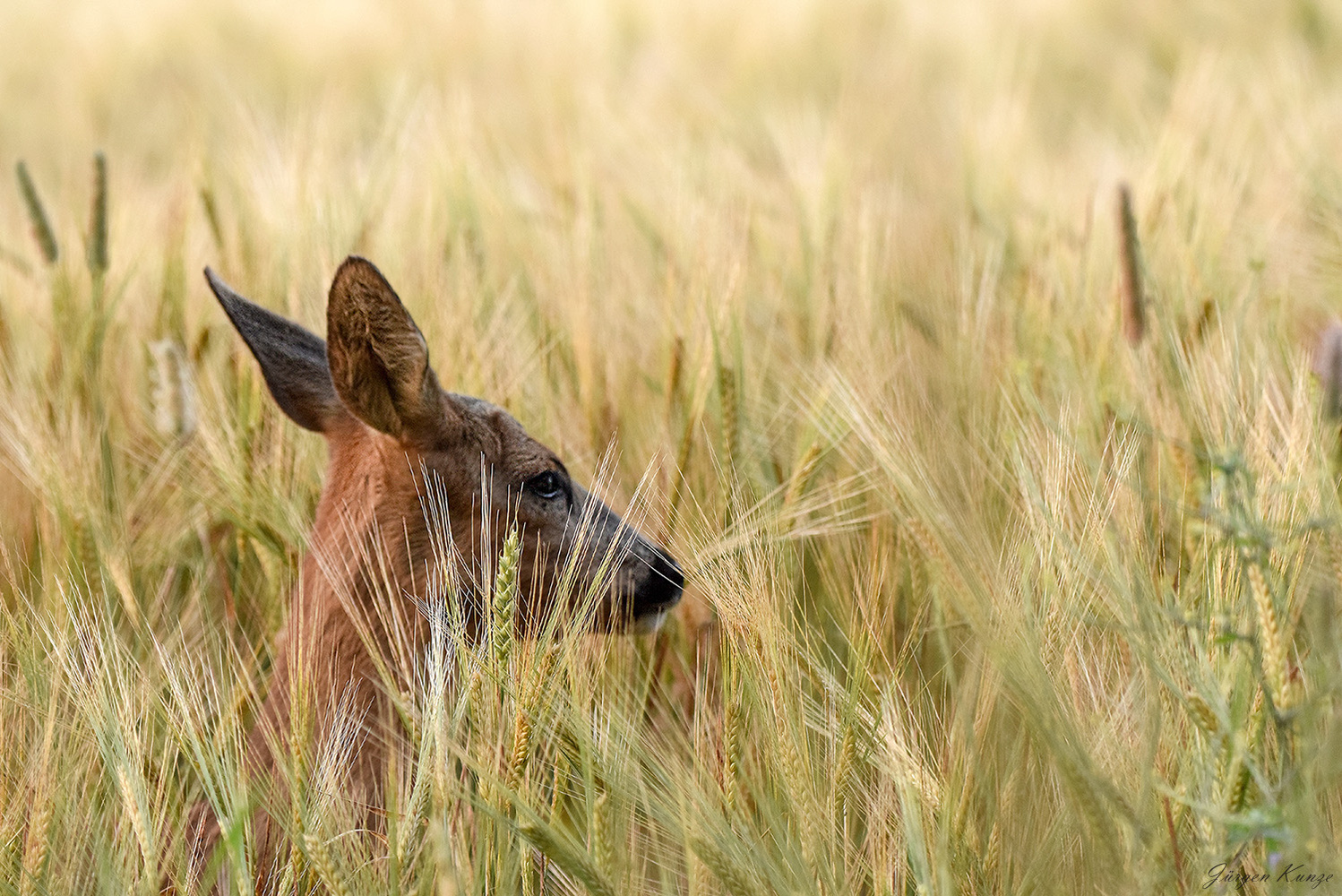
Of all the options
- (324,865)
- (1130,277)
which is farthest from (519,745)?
(1130,277)

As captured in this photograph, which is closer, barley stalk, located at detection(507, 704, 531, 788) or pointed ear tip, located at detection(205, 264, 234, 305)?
barley stalk, located at detection(507, 704, 531, 788)

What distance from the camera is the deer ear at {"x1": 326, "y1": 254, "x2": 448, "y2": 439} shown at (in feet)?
Result: 5.64

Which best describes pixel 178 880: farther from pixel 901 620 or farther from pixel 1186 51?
pixel 1186 51

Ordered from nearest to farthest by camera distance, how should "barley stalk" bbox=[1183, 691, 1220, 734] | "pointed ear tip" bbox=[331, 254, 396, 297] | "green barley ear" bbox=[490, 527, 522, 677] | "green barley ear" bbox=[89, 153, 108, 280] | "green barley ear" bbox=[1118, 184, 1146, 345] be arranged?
"barley stalk" bbox=[1183, 691, 1220, 734] < "green barley ear" bbox=[490, 527, 522, 677] < "pointed ear tip" bbox=[331, 254, 396, 297] < "green barley ear" bbox=[1118, 184, 1146, 345] < "green barley ear" bbox=[89, 153, 108, 280]

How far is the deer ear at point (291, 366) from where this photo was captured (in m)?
2.06

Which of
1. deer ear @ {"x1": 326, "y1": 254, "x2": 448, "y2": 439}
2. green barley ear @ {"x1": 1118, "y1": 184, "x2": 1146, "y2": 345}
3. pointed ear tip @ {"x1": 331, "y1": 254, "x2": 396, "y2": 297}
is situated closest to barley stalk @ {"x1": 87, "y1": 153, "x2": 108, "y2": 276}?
deer ear @ {"x1": 326, "y1": 254, "x2": 448, "y2": 439}

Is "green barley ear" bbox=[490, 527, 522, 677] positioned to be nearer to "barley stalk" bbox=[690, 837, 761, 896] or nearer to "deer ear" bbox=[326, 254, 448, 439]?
"barley stalk" bbox=[690, 837, 761, 896]

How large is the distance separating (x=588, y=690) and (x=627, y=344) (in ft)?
4.95

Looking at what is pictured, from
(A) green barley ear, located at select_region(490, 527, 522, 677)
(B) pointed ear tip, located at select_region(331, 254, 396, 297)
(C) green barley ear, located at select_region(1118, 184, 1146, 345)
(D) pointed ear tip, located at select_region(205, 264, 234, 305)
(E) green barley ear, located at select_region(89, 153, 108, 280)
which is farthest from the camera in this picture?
(E) green barley ear, located at select_region(89, 153, 108, 280)

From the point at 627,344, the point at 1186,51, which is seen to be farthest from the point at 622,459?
the point at 1186,51

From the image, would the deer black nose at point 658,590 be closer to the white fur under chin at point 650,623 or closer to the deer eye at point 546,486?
the white fur under chin at point 650,623

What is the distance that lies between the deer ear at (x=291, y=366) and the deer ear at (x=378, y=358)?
8.7 inches
